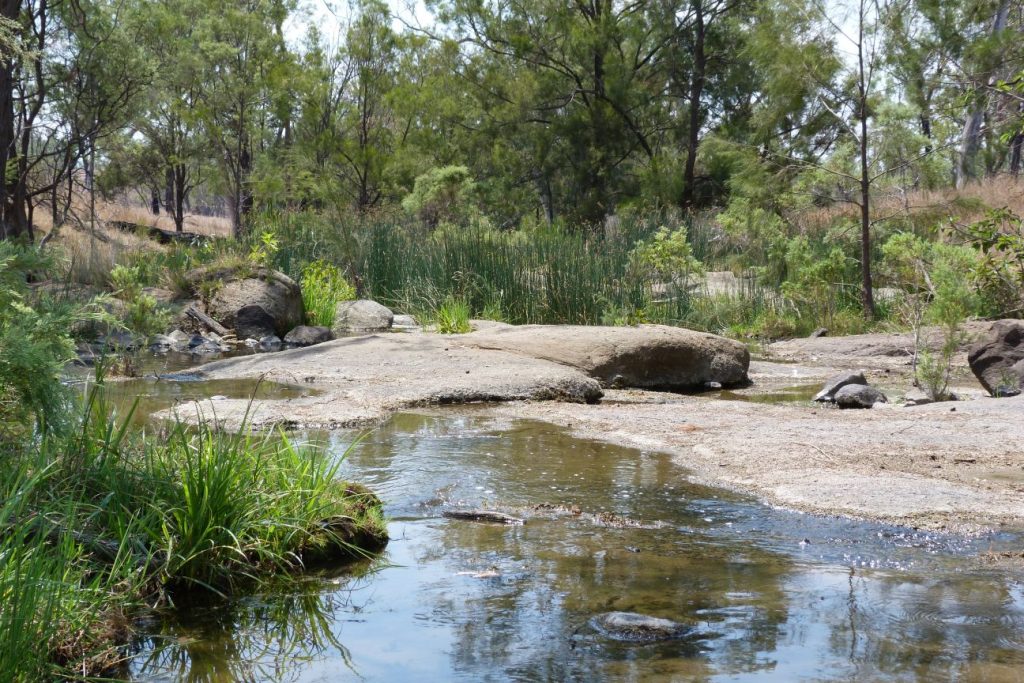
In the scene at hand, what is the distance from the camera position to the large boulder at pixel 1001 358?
24.9ft

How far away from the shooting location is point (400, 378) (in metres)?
7.60

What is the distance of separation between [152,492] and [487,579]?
119 centimetres

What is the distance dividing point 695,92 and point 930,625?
21080 mm

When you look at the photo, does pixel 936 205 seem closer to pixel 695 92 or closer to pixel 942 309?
pixel 942 309

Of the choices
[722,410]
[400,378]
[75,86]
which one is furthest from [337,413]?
[75,86]

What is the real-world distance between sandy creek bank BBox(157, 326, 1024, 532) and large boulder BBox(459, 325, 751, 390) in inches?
9.1

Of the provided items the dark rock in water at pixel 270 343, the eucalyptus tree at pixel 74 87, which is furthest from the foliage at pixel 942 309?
the eucalyptus tree at pixel 74 87

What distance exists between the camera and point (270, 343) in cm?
1188

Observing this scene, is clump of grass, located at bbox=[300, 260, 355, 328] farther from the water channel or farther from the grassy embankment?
→ the grassy embankment

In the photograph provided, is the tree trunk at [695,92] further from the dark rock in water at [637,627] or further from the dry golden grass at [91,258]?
the dark rock in water at [637,627]

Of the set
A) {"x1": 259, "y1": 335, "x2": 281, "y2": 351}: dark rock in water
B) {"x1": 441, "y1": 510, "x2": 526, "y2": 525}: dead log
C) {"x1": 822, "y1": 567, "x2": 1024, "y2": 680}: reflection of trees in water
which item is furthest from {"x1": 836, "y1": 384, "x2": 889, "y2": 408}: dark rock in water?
{"x1": 259, "y1": 335, "x2": 281, "y2": 351}: dark rock in water

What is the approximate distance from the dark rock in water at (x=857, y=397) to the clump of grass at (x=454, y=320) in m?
3.94

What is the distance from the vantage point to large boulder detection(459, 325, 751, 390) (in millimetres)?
8141

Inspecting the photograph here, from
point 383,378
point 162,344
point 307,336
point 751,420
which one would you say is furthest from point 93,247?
point 751,420
